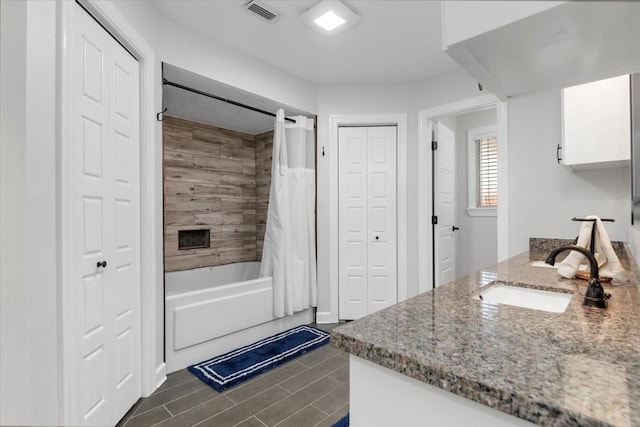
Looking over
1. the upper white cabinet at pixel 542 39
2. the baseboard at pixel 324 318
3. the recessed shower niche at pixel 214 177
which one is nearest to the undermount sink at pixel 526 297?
the upper white cabinet at pixel 542 39

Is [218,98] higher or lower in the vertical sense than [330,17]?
lower

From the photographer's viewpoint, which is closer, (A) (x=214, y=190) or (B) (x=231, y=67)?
(B) (x=231, y=67)

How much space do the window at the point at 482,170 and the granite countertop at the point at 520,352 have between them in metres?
3.25

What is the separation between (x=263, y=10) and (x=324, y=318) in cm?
288

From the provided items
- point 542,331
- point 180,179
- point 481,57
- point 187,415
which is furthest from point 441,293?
point 180,179

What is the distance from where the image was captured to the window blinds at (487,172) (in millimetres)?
4145

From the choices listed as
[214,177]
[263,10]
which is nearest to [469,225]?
[214,177]

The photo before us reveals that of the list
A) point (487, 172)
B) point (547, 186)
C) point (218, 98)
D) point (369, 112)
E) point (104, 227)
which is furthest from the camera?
point (487, 172)

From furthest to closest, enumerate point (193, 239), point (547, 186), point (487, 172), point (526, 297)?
1. point (487, 172)
2. point (193, 239)
3. point (547, 186)
4. point (526, 297)

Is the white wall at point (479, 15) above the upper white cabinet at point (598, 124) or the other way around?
the other way around

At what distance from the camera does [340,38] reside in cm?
259

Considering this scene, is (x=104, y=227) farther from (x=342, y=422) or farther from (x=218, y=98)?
(x=342, y=422)

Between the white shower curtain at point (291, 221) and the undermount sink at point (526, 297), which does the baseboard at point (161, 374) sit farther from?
the undermount sink at point (526, 297)

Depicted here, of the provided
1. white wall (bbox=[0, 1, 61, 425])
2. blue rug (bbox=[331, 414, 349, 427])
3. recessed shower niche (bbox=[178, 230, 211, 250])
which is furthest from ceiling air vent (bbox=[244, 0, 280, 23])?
blue rug (bbox=[331, 414, 349, 427])
